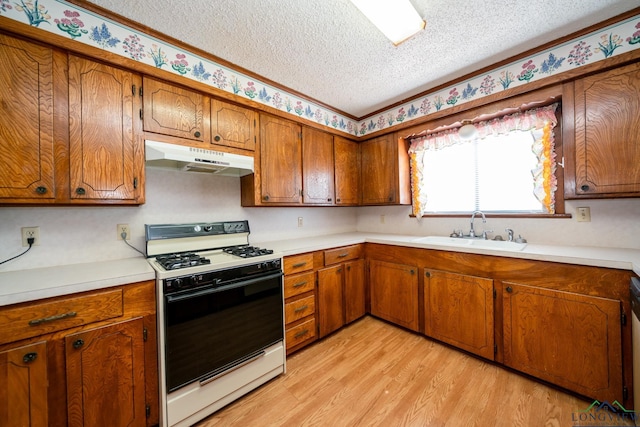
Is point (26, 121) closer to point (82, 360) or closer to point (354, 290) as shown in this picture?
point (82, 360)

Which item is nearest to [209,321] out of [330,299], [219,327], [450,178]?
[219,327]

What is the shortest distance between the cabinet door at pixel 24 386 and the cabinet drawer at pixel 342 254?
5.90 feet

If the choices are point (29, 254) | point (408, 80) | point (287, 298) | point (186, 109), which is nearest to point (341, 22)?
point (408, 80)

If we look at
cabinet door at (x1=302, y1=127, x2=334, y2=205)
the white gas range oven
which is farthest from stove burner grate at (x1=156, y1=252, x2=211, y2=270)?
cabinet door at (x1=302, y1=127, x2=334, y2=205)

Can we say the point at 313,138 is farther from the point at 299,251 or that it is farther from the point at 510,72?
the point at 510,72

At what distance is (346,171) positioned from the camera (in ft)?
9.75

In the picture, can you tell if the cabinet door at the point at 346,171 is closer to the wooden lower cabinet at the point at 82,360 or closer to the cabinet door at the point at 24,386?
the wooden lower cabinet at the point at 82,360

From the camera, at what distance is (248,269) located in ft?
5.47

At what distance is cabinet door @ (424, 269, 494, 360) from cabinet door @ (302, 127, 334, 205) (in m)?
1.31

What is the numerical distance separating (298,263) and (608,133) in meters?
2.34

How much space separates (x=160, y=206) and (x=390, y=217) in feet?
8.23

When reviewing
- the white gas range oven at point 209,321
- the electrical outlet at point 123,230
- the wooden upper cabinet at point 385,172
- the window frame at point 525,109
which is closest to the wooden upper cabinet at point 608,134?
the window frame at point 525,109

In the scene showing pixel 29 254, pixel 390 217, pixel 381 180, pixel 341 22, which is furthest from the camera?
pixel 390 217

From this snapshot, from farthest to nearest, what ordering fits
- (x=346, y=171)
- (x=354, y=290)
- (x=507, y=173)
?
(x=346, y=171) < (x=354, y=290) < (x=507, y=173)
